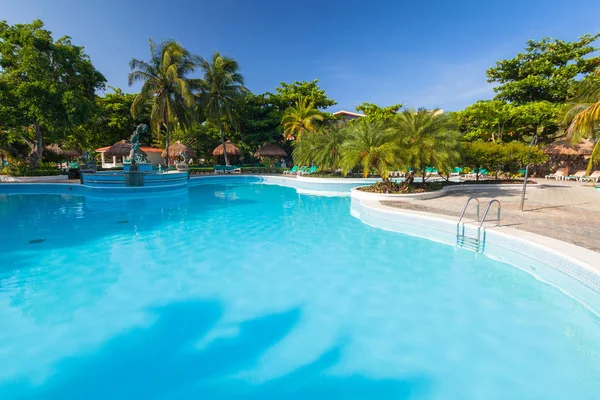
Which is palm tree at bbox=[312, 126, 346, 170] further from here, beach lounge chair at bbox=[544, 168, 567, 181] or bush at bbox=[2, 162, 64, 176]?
bush at bbox=[2, 162, 64, 176]

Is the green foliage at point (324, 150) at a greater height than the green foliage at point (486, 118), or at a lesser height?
lesser

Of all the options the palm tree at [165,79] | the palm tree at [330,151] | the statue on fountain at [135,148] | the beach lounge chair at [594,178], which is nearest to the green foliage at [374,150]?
the palm tree at [330,151]

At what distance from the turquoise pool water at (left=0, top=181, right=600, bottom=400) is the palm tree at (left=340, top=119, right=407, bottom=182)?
5348mm

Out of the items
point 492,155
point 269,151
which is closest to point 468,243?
point 492,155

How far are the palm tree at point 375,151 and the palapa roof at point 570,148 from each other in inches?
735

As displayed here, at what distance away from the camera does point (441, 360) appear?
3.38 metres

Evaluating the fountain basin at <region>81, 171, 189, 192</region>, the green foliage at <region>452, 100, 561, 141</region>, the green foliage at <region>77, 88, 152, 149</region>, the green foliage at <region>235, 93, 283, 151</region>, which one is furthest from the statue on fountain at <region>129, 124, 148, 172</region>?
the green foliage at <region>452, 100, 561, 141</region>

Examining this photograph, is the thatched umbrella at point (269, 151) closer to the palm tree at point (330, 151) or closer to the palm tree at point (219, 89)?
the palm tree at point (219, 89)

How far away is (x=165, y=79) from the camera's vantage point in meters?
23.4

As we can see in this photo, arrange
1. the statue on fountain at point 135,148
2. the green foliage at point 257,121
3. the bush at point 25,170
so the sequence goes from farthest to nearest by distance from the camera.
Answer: the green foliage at point 257,121 → the bush at point 25,170 → the statue on fountain at point 135,148

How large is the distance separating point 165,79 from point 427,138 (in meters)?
21.3

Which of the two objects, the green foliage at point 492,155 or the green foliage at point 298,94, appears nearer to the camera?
the green foliage at point 492,155

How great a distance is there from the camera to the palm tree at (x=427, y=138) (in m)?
12.2

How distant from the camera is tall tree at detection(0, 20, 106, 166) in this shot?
698 inches
